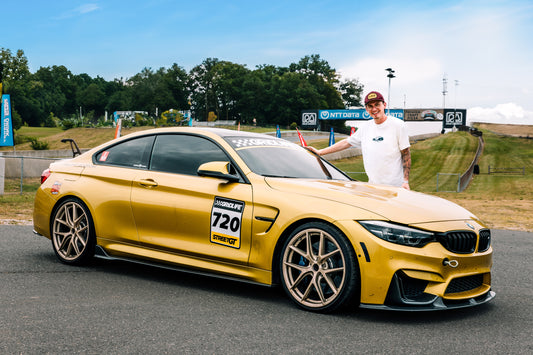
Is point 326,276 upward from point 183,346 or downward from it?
upward

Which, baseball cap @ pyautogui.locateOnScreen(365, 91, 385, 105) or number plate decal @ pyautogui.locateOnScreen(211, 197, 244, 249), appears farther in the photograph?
baseball cap @ pyautogui.locateOnScreen(365, 91, 385, 105)

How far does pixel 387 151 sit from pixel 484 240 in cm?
215

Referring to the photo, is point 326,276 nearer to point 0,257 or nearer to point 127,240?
point 127,240

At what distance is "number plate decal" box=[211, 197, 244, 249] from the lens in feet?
15.8

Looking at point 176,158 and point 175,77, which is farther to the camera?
point 175,77

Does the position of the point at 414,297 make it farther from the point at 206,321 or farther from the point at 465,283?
→ the point at 206,321

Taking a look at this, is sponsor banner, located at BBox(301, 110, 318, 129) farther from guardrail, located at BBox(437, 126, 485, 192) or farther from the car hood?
the car hood

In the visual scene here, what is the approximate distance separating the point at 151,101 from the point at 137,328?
151 metres

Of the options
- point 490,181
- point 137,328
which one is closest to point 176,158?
point 137,328

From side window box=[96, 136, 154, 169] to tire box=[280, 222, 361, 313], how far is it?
200cm

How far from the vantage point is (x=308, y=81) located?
138375 mm

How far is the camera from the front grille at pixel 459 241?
13.8 ft

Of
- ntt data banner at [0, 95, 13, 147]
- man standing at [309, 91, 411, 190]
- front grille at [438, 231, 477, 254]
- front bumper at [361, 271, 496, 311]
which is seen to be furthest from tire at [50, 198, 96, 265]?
ntt data banner at [0, 95, 13, 147]

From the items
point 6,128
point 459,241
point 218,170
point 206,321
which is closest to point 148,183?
point 218,170
